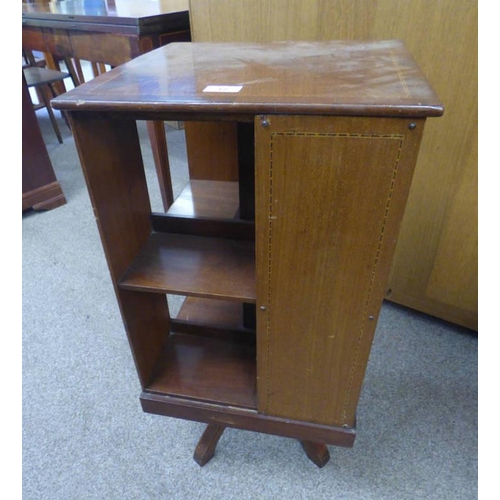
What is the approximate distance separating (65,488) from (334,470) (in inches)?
28.1

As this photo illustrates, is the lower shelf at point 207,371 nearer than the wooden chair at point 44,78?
Yes

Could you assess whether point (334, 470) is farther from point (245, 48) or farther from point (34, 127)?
point (34, 127)

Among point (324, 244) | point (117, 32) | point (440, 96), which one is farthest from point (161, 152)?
point (324, 244)

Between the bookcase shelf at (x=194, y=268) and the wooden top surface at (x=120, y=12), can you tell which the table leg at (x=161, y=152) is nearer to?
the wooden top surface at (x=120, y=12)

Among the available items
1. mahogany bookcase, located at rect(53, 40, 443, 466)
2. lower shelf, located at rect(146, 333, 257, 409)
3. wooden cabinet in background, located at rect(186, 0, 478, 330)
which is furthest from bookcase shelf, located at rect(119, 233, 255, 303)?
wooden cabinet in background, located at rect(186, 0, 478, 330)

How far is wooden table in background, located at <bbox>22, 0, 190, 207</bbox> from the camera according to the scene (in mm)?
1467

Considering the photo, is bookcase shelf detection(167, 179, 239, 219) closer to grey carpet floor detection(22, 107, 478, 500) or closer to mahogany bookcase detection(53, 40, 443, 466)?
mahogany bookcase detection(53, 40, 443, 466)

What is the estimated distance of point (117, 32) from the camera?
1494 mm

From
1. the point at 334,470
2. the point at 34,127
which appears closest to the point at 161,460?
the point at 334,470

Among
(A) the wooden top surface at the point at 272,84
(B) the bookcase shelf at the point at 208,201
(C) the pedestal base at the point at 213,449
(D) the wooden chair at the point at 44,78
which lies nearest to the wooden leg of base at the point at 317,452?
(C) the pedestal base at the point at 213,449

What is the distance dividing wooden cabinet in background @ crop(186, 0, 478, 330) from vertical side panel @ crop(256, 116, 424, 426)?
2.06 ft

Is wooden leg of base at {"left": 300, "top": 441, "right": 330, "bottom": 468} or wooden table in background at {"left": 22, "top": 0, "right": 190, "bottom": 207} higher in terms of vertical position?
wooden table in background at {"left": 22, "top": 0, "right": 190, "bottom": 207}

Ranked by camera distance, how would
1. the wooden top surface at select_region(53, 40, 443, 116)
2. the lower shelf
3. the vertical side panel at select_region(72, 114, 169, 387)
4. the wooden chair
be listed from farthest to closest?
the wooden chair, the lower shelf, the vertical side panel at select_region(72, 114, 169, 387), the wooden top surface at select_region(53, 40, 443, 116)

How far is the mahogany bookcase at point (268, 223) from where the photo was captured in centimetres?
58
